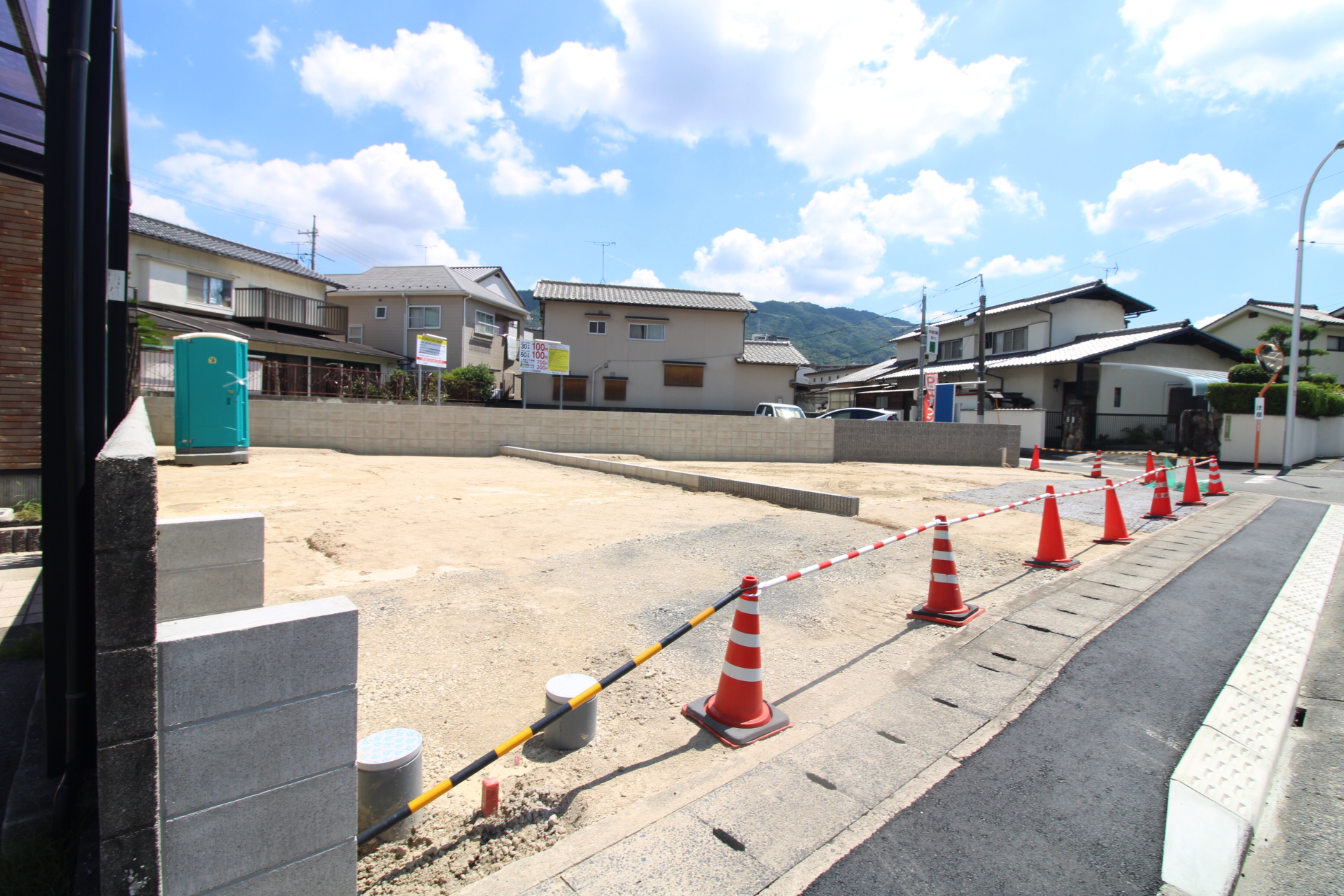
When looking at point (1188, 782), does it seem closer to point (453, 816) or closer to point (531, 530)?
point (453, 816)

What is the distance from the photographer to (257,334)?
2230 centimetres

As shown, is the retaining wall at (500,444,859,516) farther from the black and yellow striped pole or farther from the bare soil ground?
the black and yellow striped pole

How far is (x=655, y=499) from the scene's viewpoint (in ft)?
32.6

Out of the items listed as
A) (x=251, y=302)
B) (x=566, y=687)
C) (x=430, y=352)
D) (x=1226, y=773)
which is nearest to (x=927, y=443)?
(x=430, y=352)

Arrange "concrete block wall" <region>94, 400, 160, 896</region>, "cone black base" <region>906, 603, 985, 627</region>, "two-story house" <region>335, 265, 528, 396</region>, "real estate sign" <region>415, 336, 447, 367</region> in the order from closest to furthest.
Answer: "concrete block wall" <region>94, 400, 160, 896</region>
"cone black base" <region>906, 603, 985, 627</region>
"real estate sign" <region>415, 336, 447, 367</region>
"two-story house" <region>335, 265, 528, 396</region>

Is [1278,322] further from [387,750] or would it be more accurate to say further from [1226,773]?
[387,750]

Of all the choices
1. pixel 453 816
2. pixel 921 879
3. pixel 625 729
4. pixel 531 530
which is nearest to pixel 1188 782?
pixel 921 879

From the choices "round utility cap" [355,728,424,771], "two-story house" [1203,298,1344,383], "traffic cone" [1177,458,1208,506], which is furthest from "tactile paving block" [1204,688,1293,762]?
"two-story house" [1203,298,1344,383]

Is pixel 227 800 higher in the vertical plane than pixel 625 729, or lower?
higher

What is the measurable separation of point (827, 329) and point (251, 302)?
15945 cm

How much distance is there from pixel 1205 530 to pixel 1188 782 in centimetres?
760

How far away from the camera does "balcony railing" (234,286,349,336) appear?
938 inches

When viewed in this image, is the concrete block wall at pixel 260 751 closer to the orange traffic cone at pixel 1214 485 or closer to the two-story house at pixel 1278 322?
the orange traffic cone at pixel 1214 485

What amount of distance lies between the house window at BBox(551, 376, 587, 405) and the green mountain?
10661 cm
